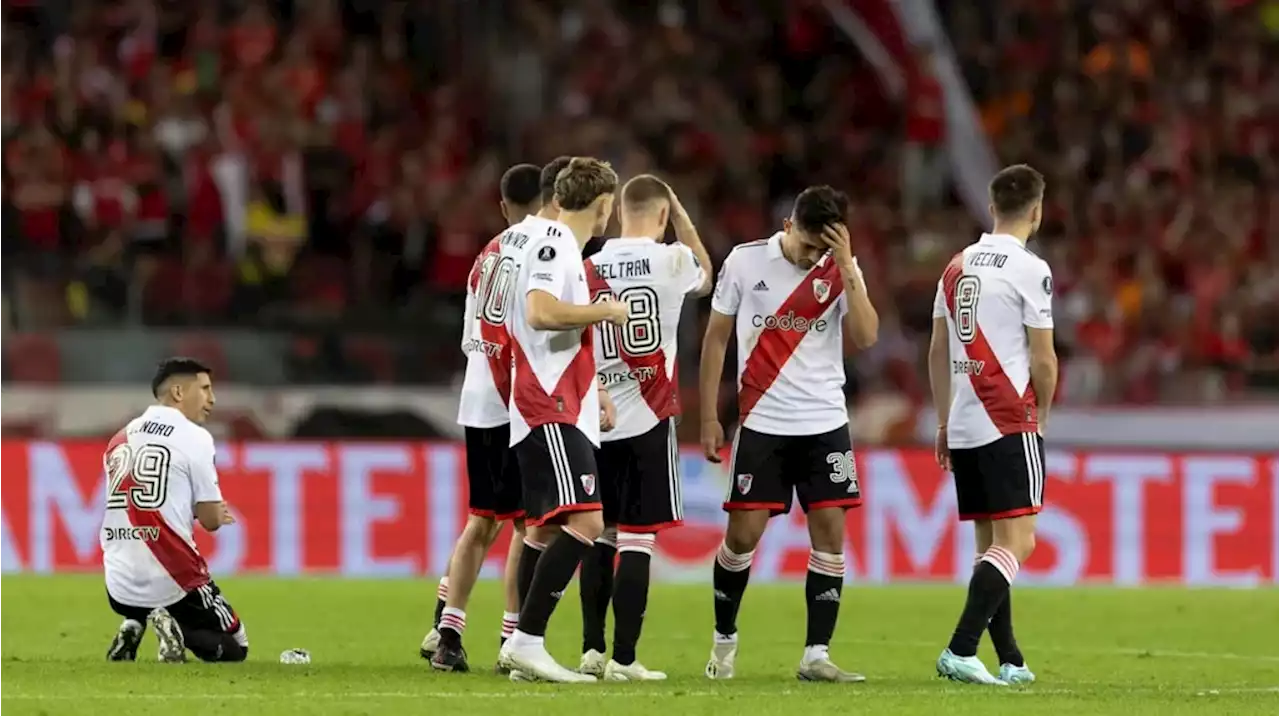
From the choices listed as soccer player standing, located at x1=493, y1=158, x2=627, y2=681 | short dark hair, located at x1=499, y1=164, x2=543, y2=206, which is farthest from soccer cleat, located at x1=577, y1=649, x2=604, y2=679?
short dark hair, located at x1=499, y1=164, x2=543, y2=206

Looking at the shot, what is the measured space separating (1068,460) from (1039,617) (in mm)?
3643

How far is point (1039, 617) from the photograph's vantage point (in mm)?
15875

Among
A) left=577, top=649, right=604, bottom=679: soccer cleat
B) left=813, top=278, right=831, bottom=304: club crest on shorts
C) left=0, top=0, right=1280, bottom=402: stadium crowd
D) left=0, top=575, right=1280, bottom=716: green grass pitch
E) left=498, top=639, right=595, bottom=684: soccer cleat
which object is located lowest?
left=0, top=575, right=1280, bottom=716: green grass pitch

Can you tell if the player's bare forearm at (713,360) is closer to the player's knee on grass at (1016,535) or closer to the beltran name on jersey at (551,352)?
the beltran name on jersey at (551,352)

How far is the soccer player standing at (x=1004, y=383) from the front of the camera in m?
10.6

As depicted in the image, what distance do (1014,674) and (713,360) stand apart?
6.67 ft

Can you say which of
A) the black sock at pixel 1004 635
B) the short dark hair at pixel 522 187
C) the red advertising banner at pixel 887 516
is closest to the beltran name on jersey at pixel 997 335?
the black sock at pixel 1004 635

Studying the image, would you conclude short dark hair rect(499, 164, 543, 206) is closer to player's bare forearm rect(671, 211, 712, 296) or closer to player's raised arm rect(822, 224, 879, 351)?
player's bare forearm rect(671, 211, 712, 296)

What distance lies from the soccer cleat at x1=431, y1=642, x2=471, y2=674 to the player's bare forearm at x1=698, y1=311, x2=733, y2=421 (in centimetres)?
159

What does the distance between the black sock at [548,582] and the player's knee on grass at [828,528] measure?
1.35m

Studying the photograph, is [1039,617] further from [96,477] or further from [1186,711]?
[96,477]

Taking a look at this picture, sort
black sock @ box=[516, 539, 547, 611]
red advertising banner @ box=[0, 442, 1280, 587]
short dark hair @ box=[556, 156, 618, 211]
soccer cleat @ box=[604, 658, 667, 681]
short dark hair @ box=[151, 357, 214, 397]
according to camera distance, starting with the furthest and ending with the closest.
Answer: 1. red advertising banner @ box=[0, 442, 1280, 587]
2. short dark hair @ box=[151, 357, 214, 397]
3. black sock @ box=[516, 539, 547, 611]
4. soccer cleat @ box=[604, 658, 667, 681]
5. short dark hair @ box=[556, 156, 618, 211]

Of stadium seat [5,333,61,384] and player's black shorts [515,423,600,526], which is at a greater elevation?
stadium seat [5,333,61,384]

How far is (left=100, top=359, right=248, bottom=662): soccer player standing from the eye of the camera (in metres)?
11.7
